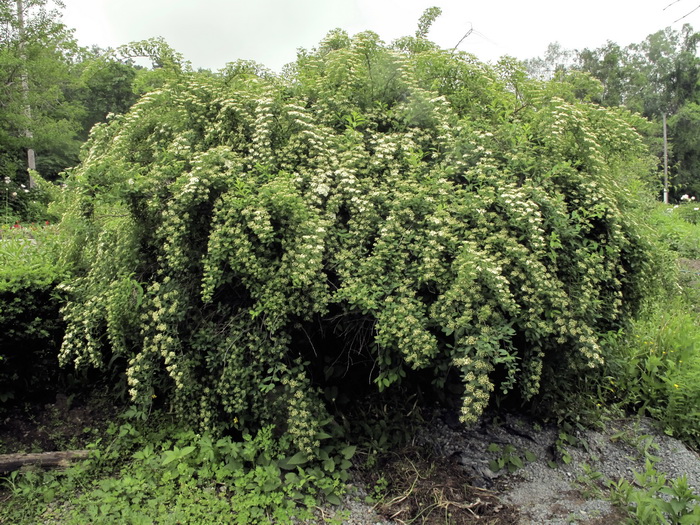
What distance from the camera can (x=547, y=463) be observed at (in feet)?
11.0

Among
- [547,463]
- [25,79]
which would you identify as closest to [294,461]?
[547,463]

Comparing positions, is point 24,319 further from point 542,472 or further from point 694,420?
point 694,420

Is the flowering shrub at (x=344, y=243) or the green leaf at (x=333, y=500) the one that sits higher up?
the flowering shrub at (x=344, y=243)

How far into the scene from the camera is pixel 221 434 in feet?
11.0

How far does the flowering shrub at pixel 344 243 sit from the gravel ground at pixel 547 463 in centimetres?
49

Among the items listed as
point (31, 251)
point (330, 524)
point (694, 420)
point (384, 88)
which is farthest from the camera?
point (31, 251)

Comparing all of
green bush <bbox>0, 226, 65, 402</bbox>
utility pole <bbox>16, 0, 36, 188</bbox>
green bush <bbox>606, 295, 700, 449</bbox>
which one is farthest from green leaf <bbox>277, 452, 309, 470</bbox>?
utility pole <bbox>16, 0, 36, 188</bbox>

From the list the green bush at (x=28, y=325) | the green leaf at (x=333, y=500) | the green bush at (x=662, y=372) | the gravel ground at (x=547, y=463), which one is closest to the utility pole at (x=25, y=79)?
the green bush at (x=28, y=325)

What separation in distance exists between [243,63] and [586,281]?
10.7 feet

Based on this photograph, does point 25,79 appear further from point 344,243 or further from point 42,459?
point 344,243

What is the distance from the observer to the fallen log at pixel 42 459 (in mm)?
3289

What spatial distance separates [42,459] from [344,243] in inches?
102

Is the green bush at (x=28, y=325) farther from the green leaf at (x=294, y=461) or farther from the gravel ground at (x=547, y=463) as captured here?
the gravel ground at (x=547, y=463)

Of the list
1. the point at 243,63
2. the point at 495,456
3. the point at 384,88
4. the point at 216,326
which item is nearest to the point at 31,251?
the point at 216,326
